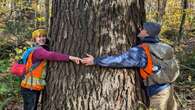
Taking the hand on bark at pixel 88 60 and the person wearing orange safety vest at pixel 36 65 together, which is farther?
the person wearing orange safety vest at pixel 36 65

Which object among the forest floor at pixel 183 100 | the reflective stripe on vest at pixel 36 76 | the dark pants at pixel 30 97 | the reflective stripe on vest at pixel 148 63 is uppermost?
the reflective stripe on vest at pixel 148 63

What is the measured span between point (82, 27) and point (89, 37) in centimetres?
17

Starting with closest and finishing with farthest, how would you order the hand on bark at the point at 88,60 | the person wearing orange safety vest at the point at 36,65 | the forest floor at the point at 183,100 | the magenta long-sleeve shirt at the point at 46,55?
the hand on bark at the point at 88,60
the magenta long-sleeve shirt at the point at 46,55
the person wearing orange safety vest at the point at 36,65
the forest floor at the point at 183,100

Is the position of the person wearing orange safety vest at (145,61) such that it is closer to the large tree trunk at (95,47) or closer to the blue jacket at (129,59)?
the blue jacket at (129,59)

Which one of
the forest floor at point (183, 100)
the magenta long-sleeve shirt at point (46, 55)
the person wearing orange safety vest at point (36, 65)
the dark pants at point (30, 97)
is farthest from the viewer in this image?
the forest floor at point (183, 100)

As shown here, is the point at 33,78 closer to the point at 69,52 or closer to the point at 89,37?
the point at 69,52

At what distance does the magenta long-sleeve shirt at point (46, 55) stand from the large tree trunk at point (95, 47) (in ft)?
0.34

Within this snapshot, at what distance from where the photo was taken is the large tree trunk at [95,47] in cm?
507

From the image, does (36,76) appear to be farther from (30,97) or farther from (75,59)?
(75,59)

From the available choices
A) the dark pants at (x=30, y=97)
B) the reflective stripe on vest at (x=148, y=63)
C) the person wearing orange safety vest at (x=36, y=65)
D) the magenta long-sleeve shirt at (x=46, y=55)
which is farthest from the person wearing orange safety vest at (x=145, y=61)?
the dark pants at (x=30, y=97)

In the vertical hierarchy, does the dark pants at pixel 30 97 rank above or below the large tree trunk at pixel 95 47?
below

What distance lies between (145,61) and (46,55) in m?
1.38

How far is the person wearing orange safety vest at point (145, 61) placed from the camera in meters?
5.04

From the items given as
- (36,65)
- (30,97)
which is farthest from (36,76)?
(30,97)
